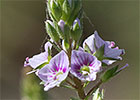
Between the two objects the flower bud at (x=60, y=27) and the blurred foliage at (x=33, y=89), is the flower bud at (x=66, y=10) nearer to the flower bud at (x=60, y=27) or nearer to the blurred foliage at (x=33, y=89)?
the flower bud at (x=60, y=27)

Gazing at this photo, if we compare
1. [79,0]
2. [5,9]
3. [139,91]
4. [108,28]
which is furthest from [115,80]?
[79,0]

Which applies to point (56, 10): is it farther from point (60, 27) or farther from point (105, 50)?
point (105, 50)

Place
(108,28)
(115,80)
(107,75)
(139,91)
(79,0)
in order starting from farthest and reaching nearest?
(108,28) < (115,80) < (139,91) < (79,0) < (107,75)

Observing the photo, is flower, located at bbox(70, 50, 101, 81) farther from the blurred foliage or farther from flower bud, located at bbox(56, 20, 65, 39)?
the blurred foliage

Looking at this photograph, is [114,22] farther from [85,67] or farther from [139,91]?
[85,67]

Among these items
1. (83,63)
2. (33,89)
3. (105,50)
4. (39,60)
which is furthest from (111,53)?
(33,89)

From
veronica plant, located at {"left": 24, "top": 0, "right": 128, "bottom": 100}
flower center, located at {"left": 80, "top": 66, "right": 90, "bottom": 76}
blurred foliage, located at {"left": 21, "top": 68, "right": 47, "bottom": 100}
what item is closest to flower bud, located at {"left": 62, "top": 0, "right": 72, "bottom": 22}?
veronica plant, located at {"left": 24, "top": 0, "right": 128, "bottom": 100}
